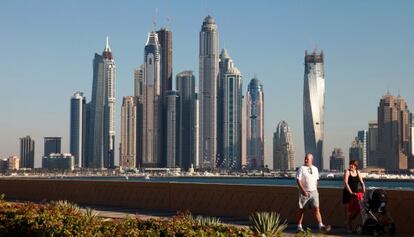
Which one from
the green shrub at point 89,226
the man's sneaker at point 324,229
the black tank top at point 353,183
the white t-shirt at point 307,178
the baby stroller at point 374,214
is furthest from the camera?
the black tank top at point 353,183

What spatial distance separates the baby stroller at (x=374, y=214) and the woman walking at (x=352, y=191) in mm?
185

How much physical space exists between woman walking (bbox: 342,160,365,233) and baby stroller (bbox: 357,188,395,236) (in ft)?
0.61

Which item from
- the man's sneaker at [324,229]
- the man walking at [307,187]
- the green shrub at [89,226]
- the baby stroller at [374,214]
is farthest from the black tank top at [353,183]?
the green shrub at [89,226]

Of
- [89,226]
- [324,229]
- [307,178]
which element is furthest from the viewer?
[324,229]

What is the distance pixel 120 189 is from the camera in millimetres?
24125

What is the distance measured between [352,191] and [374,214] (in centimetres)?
58

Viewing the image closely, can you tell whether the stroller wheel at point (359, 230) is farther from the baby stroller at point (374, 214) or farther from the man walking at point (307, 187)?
the man walking at point (307, 187)

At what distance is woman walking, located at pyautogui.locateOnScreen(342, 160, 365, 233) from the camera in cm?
1412

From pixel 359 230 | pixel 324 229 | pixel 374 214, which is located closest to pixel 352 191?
pixel 374 214

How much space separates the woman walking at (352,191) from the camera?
14.1 meters

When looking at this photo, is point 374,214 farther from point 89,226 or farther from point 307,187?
point 89,226

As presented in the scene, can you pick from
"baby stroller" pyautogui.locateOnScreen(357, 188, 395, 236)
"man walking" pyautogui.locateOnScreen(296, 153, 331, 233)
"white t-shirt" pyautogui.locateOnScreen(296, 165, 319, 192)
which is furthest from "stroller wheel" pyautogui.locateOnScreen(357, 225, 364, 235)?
"white t-shirt" pyautogui.locateOnScreen(296, 165, 319, 192)

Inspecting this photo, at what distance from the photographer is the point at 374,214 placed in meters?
14.1

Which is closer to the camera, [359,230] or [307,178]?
[359,230]
